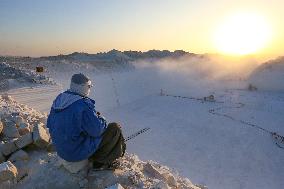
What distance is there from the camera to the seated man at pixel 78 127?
4988 mm

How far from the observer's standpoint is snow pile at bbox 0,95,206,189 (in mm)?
5324

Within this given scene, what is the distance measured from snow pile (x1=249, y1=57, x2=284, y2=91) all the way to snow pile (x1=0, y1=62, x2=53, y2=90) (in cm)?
1736

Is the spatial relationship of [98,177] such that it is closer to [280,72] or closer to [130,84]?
[130,84]

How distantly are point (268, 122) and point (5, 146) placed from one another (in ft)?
48.2

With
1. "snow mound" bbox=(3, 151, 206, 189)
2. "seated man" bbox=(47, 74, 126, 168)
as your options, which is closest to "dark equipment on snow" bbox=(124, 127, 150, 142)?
"snow mound" bbox=(3, 151, 206, 189)

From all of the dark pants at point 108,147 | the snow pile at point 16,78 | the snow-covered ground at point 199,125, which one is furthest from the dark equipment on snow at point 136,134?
the dark pants at point 108,147

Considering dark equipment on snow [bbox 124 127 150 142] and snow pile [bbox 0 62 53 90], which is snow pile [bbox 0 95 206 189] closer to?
dark equipment on snow [bbox 124 127 150 142]

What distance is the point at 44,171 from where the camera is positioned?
5559 millimetres

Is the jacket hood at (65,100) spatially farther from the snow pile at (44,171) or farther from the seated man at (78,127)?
the snow pile at (44,171)

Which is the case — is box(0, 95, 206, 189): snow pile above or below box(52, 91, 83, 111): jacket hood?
below

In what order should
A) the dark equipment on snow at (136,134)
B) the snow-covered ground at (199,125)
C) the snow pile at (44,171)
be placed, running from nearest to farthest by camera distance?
the snow pile at (44,171), the snow-covered ground at (199,125), the dark equipment on snow at (136,134)

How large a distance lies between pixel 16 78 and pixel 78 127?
16.8 meters

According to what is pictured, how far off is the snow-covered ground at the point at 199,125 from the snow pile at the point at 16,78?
37.5 inches

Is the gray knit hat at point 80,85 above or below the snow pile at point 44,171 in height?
above
